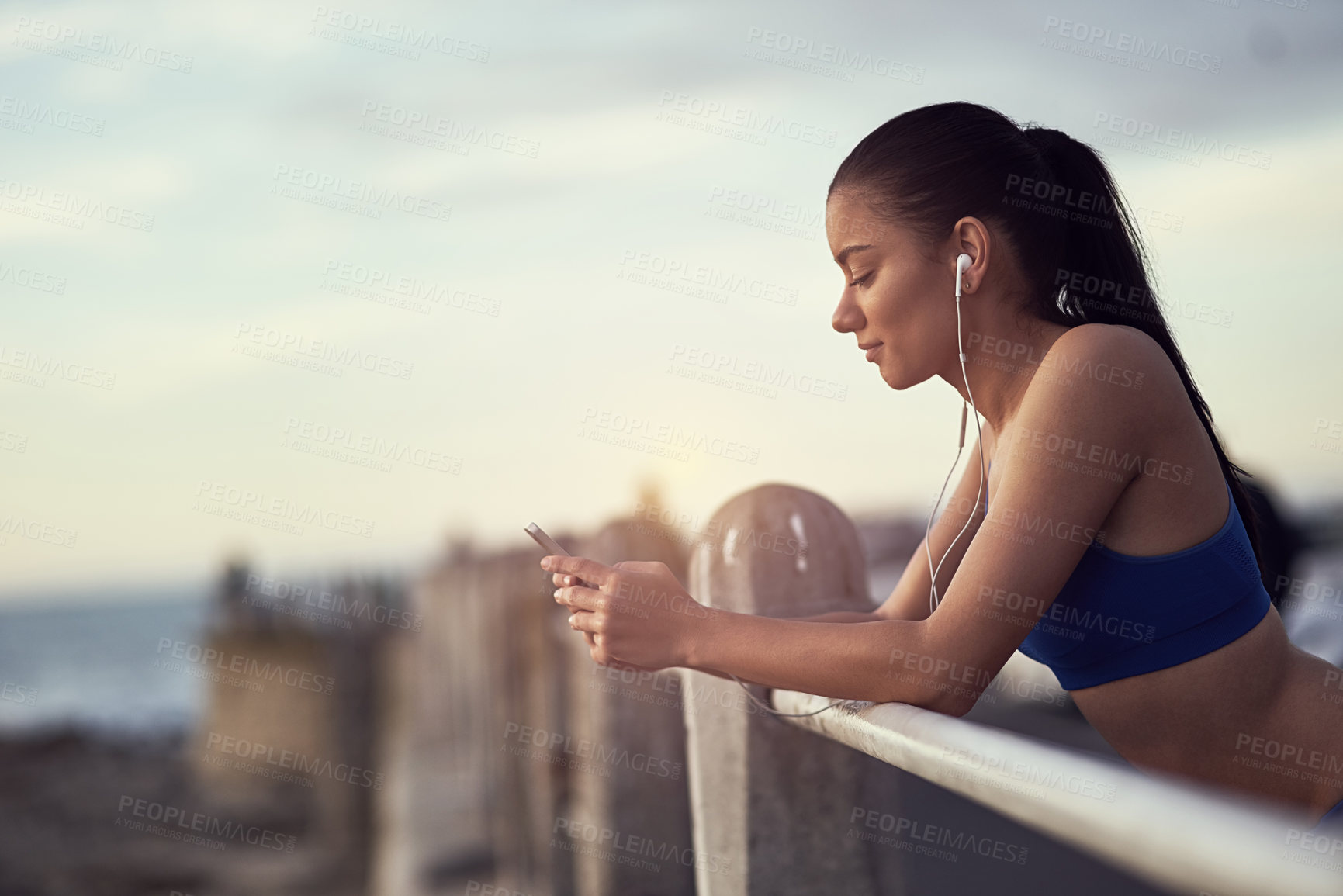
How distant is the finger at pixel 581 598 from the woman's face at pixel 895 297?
61cm

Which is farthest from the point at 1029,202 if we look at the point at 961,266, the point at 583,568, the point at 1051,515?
the point at 583,568

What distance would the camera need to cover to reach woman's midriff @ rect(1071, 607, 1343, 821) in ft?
5.38

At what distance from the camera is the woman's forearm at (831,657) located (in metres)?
1.46

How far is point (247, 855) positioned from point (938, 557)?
1996cm

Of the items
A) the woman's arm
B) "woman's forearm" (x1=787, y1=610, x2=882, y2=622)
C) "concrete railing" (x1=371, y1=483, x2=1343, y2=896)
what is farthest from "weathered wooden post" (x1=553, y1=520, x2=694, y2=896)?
the woman's arm

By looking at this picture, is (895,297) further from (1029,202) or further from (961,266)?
(1029,202)

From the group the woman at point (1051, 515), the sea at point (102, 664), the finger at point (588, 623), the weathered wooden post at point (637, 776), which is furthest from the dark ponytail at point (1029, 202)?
the sea at point (102, 664)

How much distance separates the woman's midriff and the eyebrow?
822mm

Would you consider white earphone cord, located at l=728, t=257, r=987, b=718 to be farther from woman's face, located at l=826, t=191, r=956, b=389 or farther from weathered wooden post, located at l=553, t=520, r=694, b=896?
weathered wooden post, located at l=553, t=520, r=694, b=896

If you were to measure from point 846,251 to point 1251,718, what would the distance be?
0.99 metres

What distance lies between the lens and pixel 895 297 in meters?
1.76

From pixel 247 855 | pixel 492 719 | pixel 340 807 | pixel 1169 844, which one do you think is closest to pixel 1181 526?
pixel 1169 844

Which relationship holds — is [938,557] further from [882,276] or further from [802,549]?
[882,276]

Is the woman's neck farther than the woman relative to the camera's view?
Yes
